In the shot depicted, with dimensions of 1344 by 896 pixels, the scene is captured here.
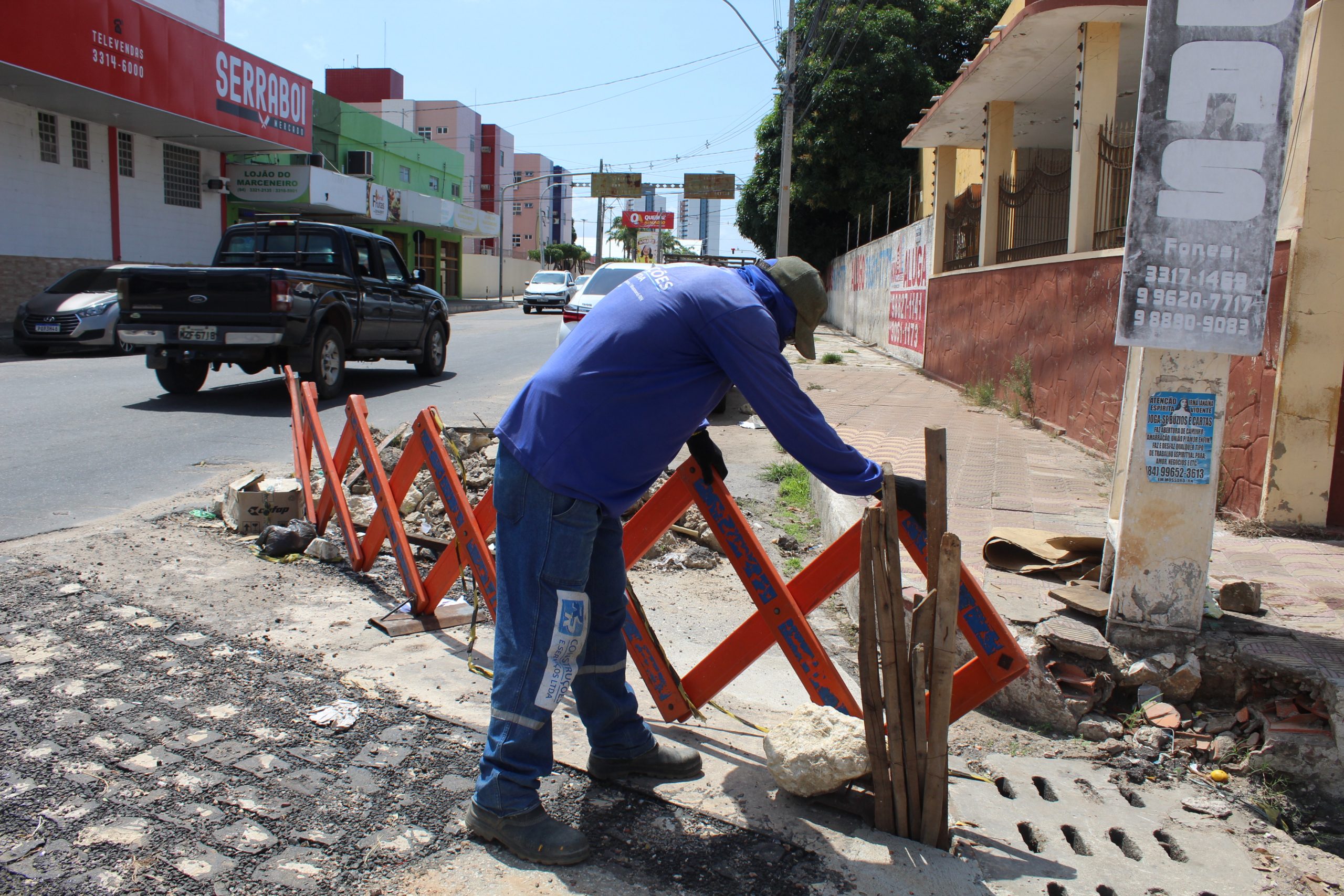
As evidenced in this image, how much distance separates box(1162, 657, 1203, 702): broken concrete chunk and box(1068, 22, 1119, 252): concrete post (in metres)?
6.24

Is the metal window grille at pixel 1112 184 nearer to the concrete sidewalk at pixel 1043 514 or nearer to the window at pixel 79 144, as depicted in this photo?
the concrete sidewalk at pixel 1043 514

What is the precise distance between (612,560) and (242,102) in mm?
23593

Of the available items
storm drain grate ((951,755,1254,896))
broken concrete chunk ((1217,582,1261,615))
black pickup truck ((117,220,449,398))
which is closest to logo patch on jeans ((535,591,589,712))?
storm drain grate ((951,755,1254,896))

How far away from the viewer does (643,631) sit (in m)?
3.09

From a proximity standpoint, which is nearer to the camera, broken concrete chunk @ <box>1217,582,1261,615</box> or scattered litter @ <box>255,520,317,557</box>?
broken concrete chunk @ <box>1217,582,1261,615</box>

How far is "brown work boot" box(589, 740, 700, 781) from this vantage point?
109 inches

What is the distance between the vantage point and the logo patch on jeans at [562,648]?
2398 millimetres

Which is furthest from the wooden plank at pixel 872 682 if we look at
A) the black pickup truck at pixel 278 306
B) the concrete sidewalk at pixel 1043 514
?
the black pickup truck at pixel 278 306

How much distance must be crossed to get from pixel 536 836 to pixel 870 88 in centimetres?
2739

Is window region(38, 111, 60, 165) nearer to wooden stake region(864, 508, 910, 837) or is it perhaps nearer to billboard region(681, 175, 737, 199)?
wooden stake region(864, 508, 910, 837)

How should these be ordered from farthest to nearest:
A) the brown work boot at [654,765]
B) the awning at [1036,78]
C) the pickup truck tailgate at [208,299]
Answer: the pickup truck tailgate at [208,299] < the awning at [1036,78] < the brown work boot at [654,765]

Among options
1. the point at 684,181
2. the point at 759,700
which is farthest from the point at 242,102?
the point at 684,181

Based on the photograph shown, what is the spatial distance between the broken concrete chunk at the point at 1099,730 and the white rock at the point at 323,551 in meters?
3.53

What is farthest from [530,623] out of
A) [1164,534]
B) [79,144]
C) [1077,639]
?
[79,144]
